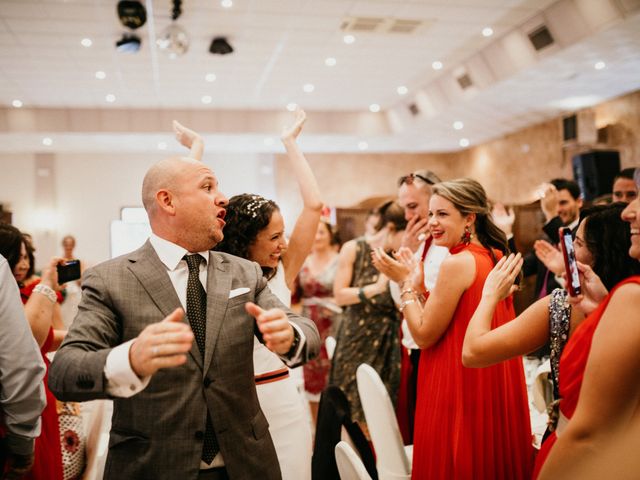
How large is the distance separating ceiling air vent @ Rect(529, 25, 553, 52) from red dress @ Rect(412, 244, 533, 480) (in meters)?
5.28

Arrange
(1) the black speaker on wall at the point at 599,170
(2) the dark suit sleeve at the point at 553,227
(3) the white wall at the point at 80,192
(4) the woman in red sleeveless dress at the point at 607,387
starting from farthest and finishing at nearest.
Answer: (3) the white wall at the point at 80,192
(1) the black speaker on wall at the point at 599,170
(2) the dark suit sleeve at the point at 553,227
(4) the woman in red sleeveless dress at the point at 607,387

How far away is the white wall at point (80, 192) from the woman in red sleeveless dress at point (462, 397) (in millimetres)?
11091

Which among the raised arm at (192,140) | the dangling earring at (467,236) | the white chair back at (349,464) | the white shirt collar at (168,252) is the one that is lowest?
the white chair back at (349,464)

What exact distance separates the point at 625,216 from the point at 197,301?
1.10 metres

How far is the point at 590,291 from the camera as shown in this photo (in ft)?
4.56

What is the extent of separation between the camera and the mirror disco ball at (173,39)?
234 inches

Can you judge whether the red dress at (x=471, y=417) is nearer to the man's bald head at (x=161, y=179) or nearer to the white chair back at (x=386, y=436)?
the white chair back at (x=386, y=436)

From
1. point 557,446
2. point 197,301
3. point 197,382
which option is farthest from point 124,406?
point 557,446

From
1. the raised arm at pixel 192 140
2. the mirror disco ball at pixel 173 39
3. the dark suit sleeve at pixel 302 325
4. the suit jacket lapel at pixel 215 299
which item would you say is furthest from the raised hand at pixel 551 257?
the mirror disco ball at pixel 173 39

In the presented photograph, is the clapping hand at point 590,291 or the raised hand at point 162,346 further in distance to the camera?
the clapping hand at point 590,291

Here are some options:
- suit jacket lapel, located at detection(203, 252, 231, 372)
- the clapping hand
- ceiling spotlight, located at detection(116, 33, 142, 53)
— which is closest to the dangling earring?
the clapping hand

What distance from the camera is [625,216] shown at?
132 centimetres

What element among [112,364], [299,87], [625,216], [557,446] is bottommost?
[557,446]

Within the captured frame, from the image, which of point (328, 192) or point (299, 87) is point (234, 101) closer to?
point (299, 87)
